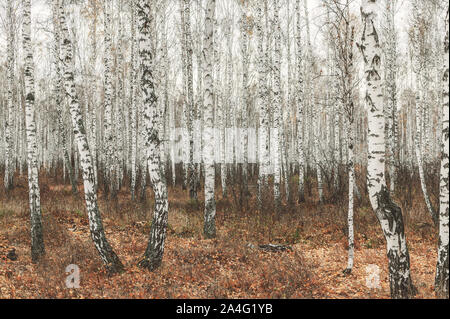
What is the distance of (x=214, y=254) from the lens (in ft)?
23.7

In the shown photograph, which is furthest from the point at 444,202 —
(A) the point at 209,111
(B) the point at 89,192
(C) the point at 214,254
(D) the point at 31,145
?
(D) the point at 31,145

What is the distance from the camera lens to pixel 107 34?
12.1 metres

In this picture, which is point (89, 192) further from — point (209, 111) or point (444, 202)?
point (444, 202)

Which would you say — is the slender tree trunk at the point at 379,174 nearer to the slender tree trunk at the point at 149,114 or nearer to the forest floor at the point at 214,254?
the forest floor at the point at 214,254

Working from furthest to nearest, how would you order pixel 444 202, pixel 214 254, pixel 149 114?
pixel 214 254
pixel 149 114
pixel 444 202

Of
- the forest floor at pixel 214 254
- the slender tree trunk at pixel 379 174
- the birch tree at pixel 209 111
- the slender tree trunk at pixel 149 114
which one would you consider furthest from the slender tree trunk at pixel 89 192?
the slender tree trunk at pixel 379 174

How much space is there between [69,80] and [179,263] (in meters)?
4.22

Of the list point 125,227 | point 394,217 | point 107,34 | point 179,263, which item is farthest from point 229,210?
point 107,34

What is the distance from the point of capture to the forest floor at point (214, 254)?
5355 mm

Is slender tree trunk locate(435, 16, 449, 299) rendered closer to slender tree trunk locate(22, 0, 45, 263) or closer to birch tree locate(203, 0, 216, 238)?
birch tree locate(203, 0, 216, 238)

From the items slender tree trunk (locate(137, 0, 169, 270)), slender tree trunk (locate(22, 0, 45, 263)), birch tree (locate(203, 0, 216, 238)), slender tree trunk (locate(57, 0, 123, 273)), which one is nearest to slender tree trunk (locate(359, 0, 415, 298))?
slender tree trunk (locate(137, 0, 169, 270))

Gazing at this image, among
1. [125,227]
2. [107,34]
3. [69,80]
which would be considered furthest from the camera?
[107,34]

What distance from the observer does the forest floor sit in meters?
5.36

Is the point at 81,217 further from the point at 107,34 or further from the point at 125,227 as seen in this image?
the point at 107,34
